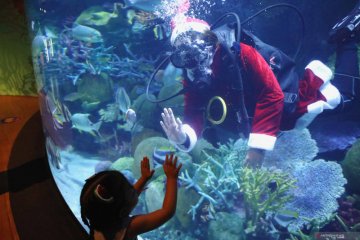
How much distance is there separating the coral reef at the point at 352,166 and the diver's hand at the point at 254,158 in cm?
47

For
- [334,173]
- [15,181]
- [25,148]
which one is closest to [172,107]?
[334,173]

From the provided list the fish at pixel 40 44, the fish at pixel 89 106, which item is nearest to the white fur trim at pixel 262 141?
the fish at pixel 89 106

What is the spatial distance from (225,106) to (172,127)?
362 mm

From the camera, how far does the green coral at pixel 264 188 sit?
6.72 ft

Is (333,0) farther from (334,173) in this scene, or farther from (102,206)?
(102,206)

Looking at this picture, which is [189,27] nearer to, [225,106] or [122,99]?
[225,106]

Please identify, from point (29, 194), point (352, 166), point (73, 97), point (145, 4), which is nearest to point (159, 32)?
point (145, 4)

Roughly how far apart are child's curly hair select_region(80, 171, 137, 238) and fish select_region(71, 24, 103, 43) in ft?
3.67

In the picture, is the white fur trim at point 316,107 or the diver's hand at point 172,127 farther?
the diver's hand at point 172,127

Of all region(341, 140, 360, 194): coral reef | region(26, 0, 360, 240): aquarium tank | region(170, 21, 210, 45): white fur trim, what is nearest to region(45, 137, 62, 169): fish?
region(26, 0, 360, 240): aquarium tank

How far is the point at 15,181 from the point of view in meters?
2.97

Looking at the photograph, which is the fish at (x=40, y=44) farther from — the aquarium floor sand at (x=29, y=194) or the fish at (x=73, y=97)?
the aquarium floor sand at (x=29, y=194)

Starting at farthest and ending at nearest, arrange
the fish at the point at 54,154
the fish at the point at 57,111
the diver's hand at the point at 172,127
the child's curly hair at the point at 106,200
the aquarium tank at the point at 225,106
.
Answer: the fish at the point at 54,154 → the fish at the point at 57,111 → the diver's hand at the point at 172,127 → the aquarium tank at the point at 225,106 → the child's curly hair at the point at 106,200

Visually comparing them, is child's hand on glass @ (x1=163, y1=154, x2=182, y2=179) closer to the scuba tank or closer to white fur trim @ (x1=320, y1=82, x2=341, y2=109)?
the scuba tank
